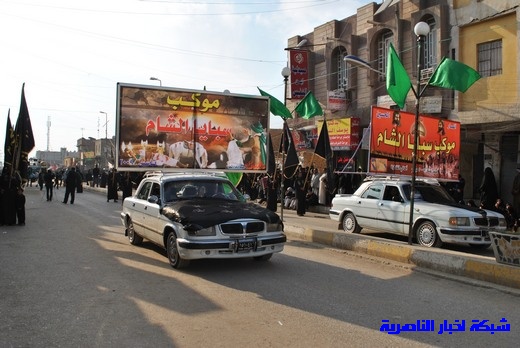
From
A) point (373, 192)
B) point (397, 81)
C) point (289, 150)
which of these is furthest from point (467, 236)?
point (289, 150)

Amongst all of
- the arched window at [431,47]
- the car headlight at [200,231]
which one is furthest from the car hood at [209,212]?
the arched window at [431,47]

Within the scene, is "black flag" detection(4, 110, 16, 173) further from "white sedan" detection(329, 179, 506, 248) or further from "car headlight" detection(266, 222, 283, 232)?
"white sedan" detection(329, 179, 506, 248)

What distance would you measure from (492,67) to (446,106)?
2140 mm

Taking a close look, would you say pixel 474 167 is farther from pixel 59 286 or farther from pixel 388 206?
pixel 59 286

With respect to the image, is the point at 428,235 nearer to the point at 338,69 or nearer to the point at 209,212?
the point at 209,212

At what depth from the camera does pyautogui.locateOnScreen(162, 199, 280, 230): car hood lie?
739 cm

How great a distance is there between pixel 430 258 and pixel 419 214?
261 cm

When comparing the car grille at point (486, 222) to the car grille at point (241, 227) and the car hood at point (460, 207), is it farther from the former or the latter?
the car grille at point (241, 227)

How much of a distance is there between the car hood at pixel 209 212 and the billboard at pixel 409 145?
4649 mm

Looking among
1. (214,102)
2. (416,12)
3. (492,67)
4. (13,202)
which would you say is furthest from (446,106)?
(13,202)

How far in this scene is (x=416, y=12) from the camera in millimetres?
19797

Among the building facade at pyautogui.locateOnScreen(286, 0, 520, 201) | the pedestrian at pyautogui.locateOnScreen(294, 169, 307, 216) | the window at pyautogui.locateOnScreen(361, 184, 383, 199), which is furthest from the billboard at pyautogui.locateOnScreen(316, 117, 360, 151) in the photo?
A: the window at pyautogui.locateOnScreen(361, 184, 383, 199)

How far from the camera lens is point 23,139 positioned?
1333cm

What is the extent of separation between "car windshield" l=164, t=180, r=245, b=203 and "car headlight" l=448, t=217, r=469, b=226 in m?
4.55
